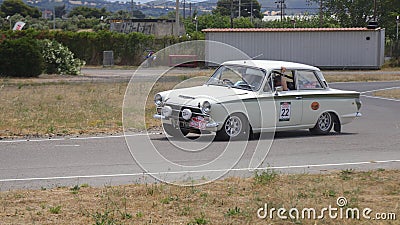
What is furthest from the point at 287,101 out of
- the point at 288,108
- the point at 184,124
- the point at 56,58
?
the point at 56,58

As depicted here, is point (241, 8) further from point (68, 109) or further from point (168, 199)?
point (168, 199)

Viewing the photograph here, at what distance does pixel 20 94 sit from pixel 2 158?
14199 mm

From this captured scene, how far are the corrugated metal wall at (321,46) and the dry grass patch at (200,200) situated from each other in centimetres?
4176

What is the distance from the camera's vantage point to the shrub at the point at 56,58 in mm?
40094

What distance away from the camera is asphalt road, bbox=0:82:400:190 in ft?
34.0

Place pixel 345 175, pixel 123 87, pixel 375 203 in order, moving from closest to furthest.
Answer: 1. pixel 375 203
2. pixel 345 175
3. pixel 123 87

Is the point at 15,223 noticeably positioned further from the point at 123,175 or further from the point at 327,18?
the point at 327,18

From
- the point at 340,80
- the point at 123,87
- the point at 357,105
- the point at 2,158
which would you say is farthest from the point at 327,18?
the point at 2,158

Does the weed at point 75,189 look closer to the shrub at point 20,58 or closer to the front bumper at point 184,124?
the front bumper at point 184,124

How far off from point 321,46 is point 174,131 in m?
38.0

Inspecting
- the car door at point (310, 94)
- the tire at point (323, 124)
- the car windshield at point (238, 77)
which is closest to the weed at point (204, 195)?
the car windshield at point (238, 77)

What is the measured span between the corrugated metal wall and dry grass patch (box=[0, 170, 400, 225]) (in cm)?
4176

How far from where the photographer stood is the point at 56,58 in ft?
133

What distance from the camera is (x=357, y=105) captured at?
53.5 ft
